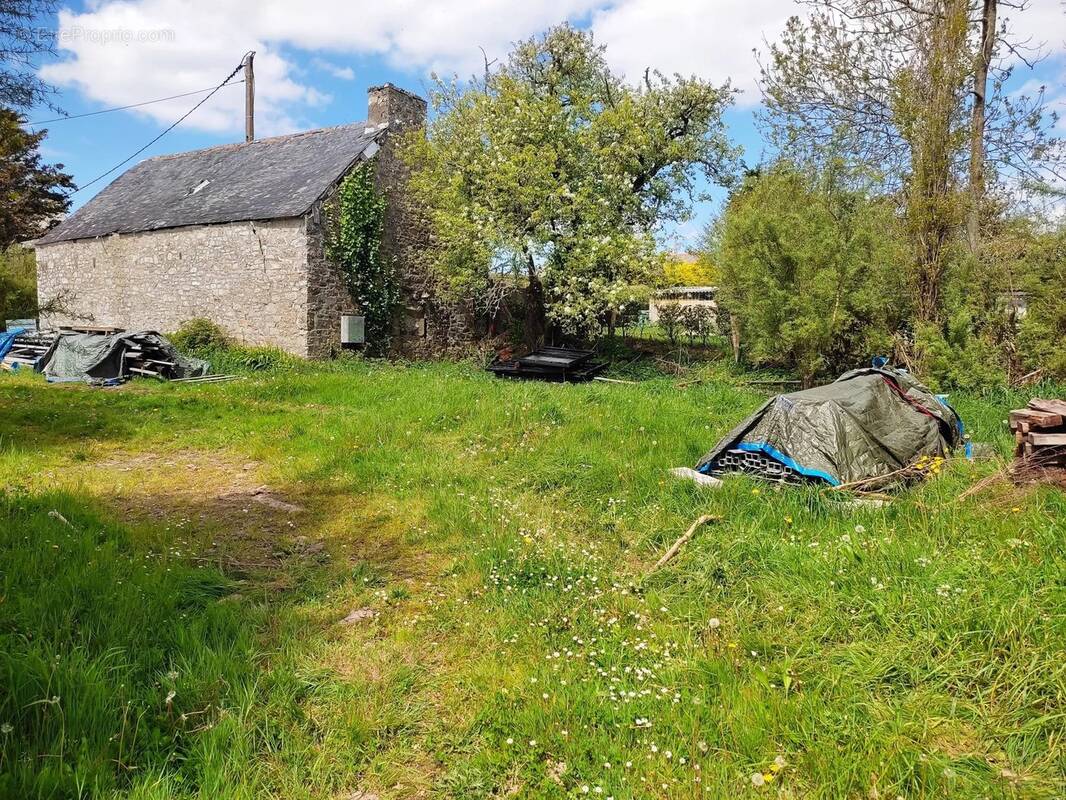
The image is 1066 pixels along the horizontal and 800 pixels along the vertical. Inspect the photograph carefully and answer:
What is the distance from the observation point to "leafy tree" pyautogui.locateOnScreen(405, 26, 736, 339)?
15.3 meters

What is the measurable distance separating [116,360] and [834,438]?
1433cm

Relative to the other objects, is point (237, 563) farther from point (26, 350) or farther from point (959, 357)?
point (26, 350)

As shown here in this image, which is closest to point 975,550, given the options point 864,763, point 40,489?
point 864,763

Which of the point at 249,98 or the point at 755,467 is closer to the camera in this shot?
the point at 755,467

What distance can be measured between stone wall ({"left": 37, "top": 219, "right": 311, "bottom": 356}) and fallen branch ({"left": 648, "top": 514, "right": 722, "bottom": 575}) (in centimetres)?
1268

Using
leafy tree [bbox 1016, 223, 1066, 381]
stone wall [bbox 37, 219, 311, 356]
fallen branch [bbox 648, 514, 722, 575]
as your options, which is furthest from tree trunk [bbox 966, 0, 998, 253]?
stone wall [bbox 37, 219, 311, 356]

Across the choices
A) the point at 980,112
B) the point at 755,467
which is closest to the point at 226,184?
the point at 755,467

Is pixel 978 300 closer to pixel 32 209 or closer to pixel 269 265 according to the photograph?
pixel 269 265

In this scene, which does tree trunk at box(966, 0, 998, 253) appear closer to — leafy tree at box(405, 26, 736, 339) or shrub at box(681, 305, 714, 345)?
leafy tree at box(405, 26, 736, 339)

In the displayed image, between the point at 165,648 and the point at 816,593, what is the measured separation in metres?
3.77

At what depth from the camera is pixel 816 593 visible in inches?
149

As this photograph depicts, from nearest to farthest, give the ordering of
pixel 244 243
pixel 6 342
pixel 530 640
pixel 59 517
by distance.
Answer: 1. pixel 530 640
2. pixel 59 517
3. pixel 244 243
4. pixel 6 342

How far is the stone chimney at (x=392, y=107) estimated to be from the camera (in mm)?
17141

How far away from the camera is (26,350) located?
16.1 m
